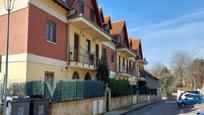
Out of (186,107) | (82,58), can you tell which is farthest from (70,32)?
(186,107)

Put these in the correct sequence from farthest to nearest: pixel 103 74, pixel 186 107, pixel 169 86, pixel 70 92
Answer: pixel 169 86 → pixel 186 107 → pixel 103 74 → pixel 70 92

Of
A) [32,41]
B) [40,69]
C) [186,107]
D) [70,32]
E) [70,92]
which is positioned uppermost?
[70,32]

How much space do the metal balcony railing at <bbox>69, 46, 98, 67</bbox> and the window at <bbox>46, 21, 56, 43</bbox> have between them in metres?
2.18

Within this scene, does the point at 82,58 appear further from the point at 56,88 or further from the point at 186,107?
the point at 186,107

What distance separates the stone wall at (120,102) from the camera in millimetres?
22816

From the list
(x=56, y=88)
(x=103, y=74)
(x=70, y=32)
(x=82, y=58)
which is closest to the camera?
(x=56, y=88)

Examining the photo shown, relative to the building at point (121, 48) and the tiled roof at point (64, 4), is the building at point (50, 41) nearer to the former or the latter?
the tiled roof at point (64, 4)

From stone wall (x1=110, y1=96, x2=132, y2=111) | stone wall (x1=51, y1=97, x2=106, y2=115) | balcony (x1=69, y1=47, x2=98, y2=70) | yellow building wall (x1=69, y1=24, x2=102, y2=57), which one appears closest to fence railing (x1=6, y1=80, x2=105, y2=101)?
stone wall (x1=51, y1=97, x2=106, y2=115)

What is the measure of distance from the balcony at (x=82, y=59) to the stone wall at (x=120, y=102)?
3.63 m

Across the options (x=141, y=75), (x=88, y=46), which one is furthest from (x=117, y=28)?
(x=141, y=75)

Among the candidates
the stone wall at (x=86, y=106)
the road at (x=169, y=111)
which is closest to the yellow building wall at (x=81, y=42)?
the stone wall at (x=86, y=106)

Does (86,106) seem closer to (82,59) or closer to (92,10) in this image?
(82,59)

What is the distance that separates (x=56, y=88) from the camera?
1349 centimetres

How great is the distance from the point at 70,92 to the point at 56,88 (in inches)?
57.9
